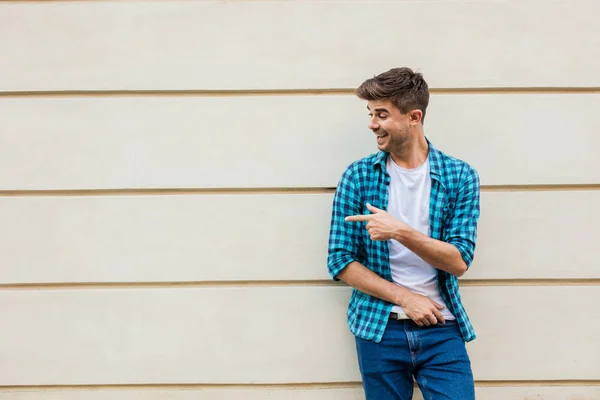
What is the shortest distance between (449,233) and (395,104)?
588 mm

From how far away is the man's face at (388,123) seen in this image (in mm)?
2488

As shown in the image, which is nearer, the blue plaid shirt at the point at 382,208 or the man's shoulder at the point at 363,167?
the blue plaid shirt at the point at 382,208

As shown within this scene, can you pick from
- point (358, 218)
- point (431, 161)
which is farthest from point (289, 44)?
point (358, 218)

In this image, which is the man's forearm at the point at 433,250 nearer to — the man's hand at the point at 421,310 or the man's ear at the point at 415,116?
the man's hand at the point at 421,310

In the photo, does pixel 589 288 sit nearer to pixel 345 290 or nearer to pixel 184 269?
pixel 345 290

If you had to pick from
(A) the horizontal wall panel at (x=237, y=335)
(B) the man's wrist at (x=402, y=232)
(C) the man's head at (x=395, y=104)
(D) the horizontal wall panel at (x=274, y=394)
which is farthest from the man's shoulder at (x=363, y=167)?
(D) the horizontal wall panel at (x=274, y=394)

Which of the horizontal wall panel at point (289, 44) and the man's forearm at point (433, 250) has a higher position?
the horizontal wall panel at point (289, 44)

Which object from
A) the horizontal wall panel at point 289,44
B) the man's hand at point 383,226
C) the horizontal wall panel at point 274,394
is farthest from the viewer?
the horizontal wall panel at point 274,394

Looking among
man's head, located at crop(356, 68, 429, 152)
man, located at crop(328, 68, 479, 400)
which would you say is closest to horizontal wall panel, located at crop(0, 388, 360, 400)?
man, located at crop(328, 68, 479, 400)

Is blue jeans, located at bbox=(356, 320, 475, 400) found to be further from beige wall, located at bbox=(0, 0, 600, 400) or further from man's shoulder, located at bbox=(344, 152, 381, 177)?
man's shoulder, located at bbox=(344, 152, 381, 177)

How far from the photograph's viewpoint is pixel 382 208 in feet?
8.56

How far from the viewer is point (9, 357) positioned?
303 cm

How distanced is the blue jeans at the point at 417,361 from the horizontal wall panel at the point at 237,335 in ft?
1.51

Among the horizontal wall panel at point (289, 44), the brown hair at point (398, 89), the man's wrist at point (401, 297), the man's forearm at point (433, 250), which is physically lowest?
the man's wrist at point (401, 297)
